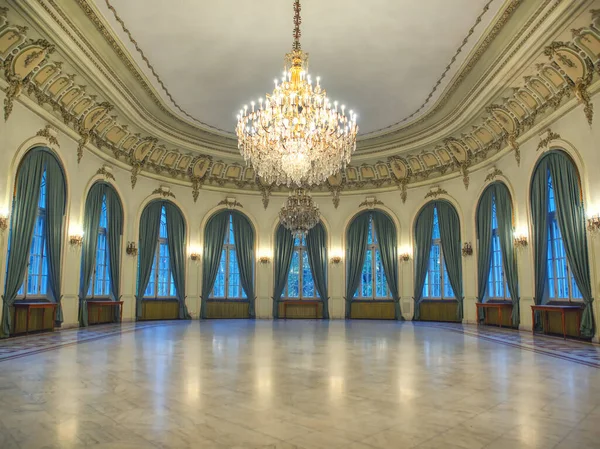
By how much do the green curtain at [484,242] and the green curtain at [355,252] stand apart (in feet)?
13.7

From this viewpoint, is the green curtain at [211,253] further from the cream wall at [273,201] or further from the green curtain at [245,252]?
the green curtain at [245,252]

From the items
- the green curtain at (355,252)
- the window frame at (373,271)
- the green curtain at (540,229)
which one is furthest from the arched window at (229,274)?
the green curtain at (540,229)

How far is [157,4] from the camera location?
7660mm

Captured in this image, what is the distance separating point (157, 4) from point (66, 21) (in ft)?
5.61

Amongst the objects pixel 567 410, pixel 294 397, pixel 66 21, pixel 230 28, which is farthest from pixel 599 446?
pixel 66 21

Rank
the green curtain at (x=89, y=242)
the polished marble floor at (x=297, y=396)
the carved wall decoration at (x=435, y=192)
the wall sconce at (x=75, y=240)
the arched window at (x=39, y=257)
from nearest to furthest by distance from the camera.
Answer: the polished marble floor at (x=297, y=396) → the arched window at (x=39, y=257) → the wall sconce at (x=75, y=240) → the green curtain at (x=89, y=242) → the carved wall decoration at (x=435, y=192)

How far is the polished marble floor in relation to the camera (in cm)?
335

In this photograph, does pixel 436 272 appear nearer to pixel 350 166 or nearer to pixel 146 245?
pixel 350 166

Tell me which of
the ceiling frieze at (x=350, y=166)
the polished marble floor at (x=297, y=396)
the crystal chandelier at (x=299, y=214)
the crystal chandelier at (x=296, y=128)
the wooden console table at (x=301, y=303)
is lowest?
the polished marble floor at (x=297, y=396)

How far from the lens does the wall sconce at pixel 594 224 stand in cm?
862

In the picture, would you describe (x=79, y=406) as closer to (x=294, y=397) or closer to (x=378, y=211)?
(x=294, y=397)

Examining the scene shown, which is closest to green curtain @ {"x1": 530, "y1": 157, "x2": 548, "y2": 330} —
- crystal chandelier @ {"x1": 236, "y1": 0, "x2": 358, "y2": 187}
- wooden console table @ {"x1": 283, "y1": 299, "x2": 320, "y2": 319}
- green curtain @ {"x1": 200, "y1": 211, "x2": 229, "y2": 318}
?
crystal chandelier @ {"x1": 236, "y1": 0, "x2": 358, "y2": 187}

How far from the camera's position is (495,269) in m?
13.2

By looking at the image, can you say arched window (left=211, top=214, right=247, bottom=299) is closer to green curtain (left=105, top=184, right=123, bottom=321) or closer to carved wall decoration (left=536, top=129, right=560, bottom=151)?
green curtain (left=105, top=184, right=123, bottom=321)
